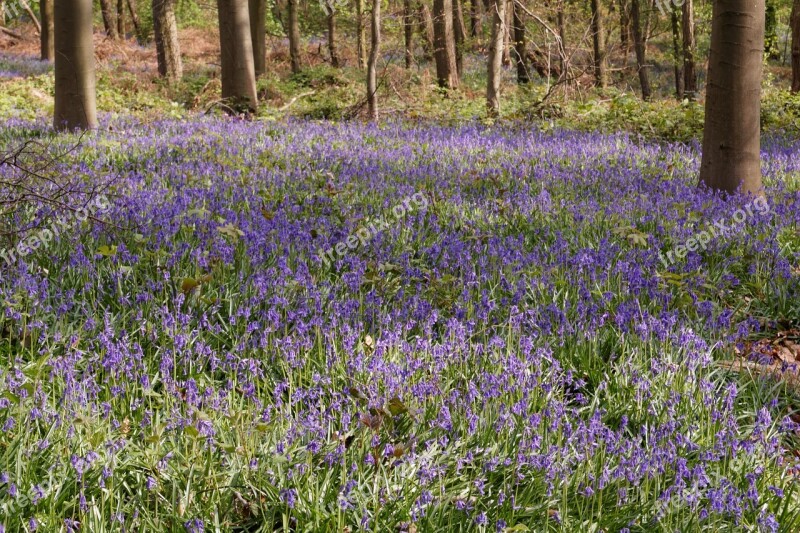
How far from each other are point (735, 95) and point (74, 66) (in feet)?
28.3

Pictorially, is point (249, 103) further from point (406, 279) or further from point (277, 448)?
point (277, 448)

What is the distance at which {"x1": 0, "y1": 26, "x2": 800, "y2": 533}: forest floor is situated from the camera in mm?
2818

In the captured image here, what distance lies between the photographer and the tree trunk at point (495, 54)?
45.0 ft

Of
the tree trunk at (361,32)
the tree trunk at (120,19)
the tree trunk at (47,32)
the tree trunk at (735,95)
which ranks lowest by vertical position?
the tree trunk at (735,95)

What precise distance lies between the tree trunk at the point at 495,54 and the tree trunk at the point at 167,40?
30.6ft

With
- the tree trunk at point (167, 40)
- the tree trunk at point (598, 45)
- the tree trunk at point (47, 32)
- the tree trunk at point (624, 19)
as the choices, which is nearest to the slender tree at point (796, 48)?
the tree trunk at point (598, 45)

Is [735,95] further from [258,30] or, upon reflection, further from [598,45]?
[598,45]

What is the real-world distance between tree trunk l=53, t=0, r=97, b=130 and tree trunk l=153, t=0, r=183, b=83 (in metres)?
9.44

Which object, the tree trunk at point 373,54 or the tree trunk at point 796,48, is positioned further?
the tree trunk at point 796,48

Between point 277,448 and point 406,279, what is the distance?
2447 mm

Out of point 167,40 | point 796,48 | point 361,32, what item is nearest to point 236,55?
point 167,40

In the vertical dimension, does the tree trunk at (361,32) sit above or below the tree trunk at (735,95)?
above

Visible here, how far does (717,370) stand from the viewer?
4.17 metres

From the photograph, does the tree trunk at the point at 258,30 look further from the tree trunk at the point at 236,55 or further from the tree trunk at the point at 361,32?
the tree trunk at the point at 236,55
